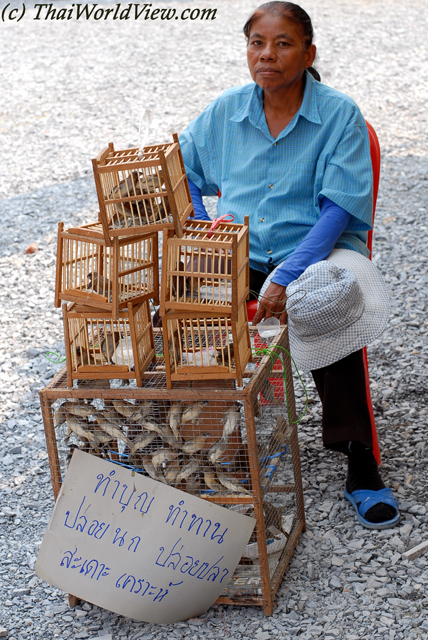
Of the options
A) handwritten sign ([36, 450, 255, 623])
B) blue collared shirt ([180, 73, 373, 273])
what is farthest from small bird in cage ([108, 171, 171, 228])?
blue collared shirt ([180, 73, 373, 273])

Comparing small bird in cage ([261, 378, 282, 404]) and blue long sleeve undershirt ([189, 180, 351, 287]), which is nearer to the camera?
small bird in cage ([261, 378, 282, 404])

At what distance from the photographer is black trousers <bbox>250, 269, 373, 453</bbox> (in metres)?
2.40

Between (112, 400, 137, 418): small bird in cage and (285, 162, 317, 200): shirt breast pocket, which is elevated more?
(285, 162, 317, 200): shirt breast pocket

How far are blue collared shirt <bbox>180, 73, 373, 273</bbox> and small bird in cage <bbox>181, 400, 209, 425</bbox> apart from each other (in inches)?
33.8

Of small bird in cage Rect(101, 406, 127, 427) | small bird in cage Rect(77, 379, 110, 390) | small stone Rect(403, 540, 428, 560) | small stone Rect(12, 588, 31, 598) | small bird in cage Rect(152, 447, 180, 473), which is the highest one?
small bird in cage Rect(77, 379, 110, 390)

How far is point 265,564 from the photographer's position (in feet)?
6.78

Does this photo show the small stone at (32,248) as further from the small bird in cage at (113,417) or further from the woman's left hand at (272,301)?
the small bird in cage at (113,417)

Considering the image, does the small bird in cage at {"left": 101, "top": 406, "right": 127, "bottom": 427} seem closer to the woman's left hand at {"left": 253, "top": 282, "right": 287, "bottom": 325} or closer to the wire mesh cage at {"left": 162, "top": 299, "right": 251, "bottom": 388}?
the wire mesh cage at {"left": 162, "top": 299, "right": 251, "bottom": 388}

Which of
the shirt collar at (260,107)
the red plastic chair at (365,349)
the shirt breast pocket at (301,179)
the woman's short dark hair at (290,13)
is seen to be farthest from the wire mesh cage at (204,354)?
the woman's short dark hair at (290,13)

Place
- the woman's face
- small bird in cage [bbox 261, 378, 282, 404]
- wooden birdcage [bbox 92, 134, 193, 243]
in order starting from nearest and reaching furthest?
wooden birdcage [bbox 92, 134, 193, 243] < small bird in cage [bbox 261, 378, 282, 404] < the woman's face

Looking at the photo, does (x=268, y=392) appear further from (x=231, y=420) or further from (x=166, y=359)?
(x=166, y=359)

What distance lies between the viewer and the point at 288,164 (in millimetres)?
2670

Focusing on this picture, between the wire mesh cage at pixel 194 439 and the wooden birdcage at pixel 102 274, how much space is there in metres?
0.24

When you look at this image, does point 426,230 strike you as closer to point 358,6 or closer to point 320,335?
point 320,335
